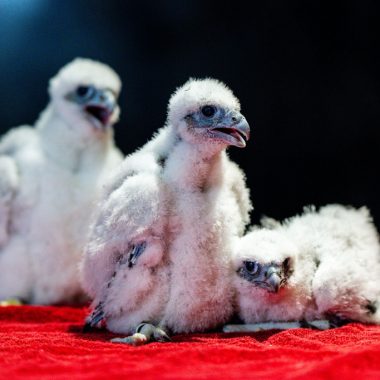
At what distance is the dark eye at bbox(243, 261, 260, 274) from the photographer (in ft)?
9.00

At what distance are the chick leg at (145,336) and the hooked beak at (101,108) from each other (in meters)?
1.71

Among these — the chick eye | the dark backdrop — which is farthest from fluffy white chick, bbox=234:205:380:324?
the chick eye

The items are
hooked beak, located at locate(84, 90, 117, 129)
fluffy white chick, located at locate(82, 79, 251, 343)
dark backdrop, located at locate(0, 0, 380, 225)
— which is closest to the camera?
fluffy white chick, located at locate(82, 79, 251, 343)

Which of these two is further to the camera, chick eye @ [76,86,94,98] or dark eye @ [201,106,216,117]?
chick eye @ [76,86,94,98]

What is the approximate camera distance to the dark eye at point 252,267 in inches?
108

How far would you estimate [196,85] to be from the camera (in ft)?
9.26

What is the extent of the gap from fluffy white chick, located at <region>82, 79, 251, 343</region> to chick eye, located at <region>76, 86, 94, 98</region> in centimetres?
134

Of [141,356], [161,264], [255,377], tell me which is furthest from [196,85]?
[255,377]

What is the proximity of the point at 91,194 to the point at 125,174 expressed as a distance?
1129 mm

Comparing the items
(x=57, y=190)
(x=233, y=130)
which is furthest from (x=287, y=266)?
(x=57, y=190)

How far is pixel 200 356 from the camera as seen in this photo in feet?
7.11

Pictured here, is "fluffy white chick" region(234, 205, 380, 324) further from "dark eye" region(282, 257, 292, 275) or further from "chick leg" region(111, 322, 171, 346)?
"chick leg" region(111, 322, 171, 346)

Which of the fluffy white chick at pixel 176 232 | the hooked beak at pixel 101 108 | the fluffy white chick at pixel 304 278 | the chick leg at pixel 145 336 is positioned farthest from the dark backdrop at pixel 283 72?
the chick leg at pixel 145 336

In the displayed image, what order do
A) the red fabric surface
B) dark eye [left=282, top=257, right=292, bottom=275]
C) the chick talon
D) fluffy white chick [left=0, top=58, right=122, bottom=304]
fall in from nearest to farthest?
the red fabric surface
the chick talon
dark eye [left=282, top=257, right=292, bottom=275]
fluffy white chick [left=0, top=58, right=122, bottom=304]
